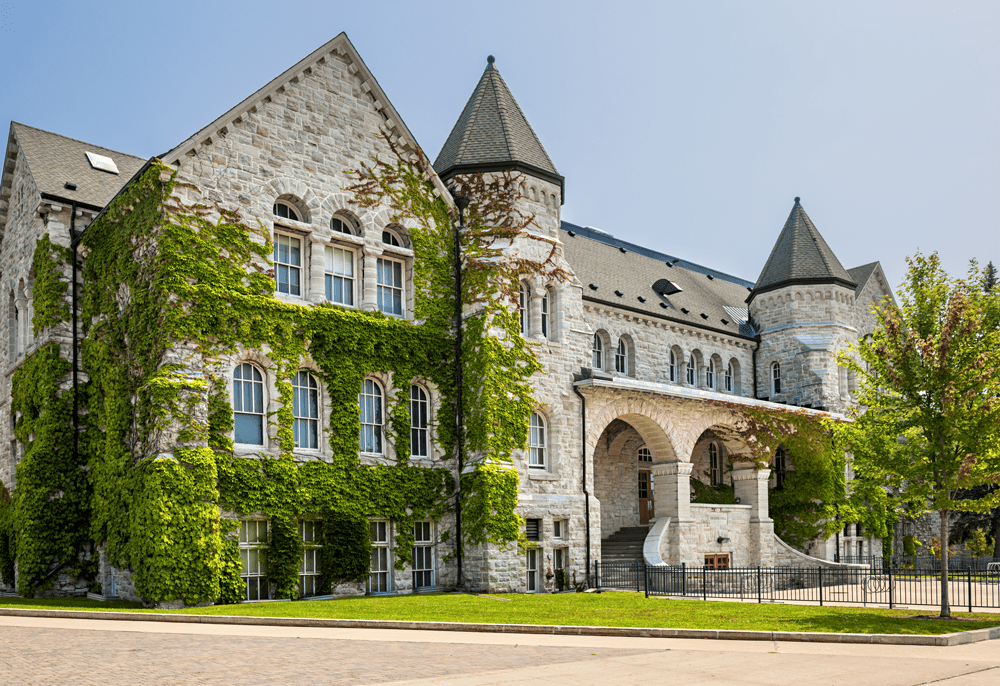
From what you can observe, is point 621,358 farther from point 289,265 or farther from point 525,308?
point 289,265

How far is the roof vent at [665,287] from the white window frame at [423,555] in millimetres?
18086

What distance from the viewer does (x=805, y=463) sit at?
35.8m

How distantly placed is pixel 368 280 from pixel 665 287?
17.9 metres

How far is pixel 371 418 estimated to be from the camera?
80.4 feet

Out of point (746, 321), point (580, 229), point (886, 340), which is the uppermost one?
point (580, 229)

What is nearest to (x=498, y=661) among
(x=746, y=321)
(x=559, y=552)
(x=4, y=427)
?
(x=559, y=552)

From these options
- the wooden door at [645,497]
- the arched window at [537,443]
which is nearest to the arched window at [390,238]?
the arched window at [537,443]

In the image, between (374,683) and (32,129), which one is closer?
(374,683)

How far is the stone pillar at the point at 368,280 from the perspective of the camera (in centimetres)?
2473

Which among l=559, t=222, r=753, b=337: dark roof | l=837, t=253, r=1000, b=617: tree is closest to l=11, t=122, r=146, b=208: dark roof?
l=559, t=222, r=753, b=337: dark roof

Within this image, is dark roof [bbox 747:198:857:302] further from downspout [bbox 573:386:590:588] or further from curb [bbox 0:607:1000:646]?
curb [bbox 0:607:1000:646]

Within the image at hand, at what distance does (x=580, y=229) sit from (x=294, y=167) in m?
21.8

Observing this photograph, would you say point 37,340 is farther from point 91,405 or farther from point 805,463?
point 805,463

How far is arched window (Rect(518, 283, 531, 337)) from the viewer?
28016mm
